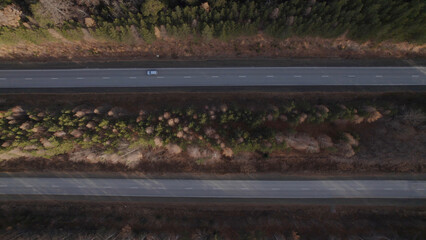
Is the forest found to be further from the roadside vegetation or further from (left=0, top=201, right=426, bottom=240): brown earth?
(left=0, top=201, right=426, bottom=240): brown earth

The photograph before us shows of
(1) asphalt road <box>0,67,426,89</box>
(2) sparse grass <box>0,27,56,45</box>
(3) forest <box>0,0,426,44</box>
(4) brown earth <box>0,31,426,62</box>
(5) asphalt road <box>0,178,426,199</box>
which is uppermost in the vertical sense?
(3) forest <box>0,0,426,44</box>

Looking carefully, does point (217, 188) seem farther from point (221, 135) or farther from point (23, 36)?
point (23, 36)

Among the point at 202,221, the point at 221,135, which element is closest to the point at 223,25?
the point at 221,135

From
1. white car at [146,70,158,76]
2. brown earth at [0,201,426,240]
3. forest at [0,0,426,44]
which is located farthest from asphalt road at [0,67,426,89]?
brown earth at [0,201,426,240]

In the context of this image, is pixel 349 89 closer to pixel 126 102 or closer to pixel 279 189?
pixel 279 189

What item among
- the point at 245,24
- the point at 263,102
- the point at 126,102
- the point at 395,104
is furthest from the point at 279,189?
the point at 126,102

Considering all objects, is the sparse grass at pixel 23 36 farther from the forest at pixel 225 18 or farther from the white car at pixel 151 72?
the white car at pixel 151 72

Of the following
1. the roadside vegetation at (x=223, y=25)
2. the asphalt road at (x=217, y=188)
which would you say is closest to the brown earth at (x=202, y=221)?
the asphalt road at (x=217, y=188)
